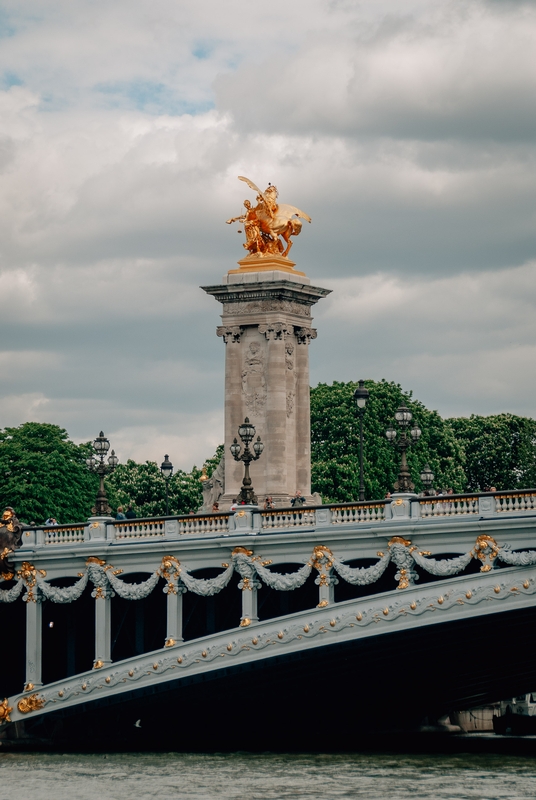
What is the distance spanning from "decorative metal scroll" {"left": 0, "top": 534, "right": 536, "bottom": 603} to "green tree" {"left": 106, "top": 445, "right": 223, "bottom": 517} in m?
45.4

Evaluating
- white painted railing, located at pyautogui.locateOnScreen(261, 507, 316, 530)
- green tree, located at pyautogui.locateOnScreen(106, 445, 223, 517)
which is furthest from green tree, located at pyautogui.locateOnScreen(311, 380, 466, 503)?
white painted railing, located at pyautogui.locateOnScreen(261, 507, 316, 530)

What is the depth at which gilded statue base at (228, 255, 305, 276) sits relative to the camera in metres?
70.9

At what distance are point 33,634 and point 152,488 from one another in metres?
52.7

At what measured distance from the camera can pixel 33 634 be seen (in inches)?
2383

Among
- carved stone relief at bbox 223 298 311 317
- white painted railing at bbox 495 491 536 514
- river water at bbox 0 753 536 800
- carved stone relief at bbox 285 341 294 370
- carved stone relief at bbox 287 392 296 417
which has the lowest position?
river water at bbox 0 753 536 800

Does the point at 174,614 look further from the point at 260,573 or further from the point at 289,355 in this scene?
the point at 289,355

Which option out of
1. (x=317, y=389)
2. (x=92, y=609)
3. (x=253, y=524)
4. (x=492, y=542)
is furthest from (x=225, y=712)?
(x=317, y=389)

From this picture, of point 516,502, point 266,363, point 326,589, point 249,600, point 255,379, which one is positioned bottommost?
point 249,600

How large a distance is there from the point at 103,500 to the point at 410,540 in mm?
10676

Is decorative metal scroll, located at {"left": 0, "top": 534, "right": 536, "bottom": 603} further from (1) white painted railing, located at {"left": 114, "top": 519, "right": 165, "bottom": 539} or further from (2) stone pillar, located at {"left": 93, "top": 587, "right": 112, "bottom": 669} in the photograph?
(1) white painted railing, located at {"left": 114, "top": 519, "right": 165, "bottom": 539}

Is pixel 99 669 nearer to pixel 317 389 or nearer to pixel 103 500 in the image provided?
pixel 103 500

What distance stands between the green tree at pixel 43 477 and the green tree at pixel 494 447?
25886 mm

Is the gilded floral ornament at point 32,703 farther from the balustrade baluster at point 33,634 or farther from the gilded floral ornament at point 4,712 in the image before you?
the balustrade baluster at point 33,634

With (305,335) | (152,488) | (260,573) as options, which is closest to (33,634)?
(260,573)
